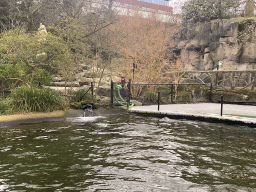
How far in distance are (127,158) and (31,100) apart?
675cm

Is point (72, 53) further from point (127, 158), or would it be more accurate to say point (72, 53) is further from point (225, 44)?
point (225, 44)

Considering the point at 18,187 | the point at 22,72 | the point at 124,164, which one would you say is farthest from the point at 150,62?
the point at 18,187

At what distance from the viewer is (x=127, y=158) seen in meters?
5.95

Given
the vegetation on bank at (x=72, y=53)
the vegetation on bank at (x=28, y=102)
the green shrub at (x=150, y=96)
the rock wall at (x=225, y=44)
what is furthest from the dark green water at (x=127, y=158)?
the rock wall at (x=225, y=44)

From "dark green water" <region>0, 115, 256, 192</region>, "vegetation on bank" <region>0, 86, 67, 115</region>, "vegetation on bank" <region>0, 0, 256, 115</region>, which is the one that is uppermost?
"vegetation on bank" <region>0, 0, 256, 115</region>

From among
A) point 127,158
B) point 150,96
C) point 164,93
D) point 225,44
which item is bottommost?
point 127,158

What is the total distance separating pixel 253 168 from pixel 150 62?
35.2ft

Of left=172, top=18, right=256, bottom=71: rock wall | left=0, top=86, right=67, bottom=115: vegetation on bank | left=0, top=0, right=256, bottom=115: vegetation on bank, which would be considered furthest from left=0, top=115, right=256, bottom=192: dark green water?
left=172, top=18, right=256, bottom=71: rock wall

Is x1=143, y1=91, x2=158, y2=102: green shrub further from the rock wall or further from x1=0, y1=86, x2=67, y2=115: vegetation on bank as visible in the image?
the rock wall

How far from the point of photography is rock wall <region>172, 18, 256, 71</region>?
22.7 metres

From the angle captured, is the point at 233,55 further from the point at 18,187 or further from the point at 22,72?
the point at 18,187

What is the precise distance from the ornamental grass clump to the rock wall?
46.2 ft

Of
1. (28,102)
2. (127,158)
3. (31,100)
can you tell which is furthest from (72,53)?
(127,158)

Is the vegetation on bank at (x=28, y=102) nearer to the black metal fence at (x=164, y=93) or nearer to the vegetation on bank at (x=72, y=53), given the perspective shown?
the vegetation on bank at (x=72, y=53)
